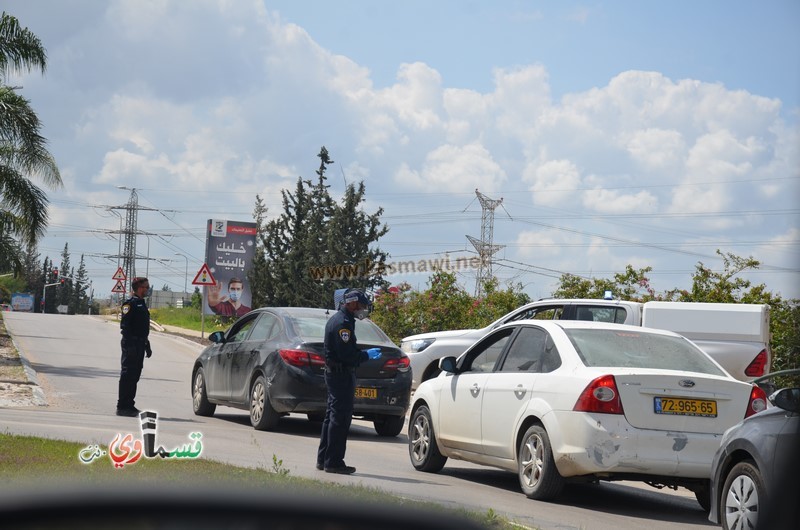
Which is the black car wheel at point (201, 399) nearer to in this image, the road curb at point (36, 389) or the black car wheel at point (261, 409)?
the black car wheel at point (261, 409)

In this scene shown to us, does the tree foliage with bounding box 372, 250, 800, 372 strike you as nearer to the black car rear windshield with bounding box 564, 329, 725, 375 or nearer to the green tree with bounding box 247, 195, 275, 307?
the black car rear windshield with bounding box 564, 329, 725, 375

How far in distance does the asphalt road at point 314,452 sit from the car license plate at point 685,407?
850 mm

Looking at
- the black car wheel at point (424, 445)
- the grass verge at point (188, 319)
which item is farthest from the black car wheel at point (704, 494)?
the grass verge at point (188, 319)

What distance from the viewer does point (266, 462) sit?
10977mm

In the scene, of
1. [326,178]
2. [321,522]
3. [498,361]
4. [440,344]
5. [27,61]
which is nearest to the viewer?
[321,522]

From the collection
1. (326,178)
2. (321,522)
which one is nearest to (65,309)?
(326,178)

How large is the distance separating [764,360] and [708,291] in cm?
633

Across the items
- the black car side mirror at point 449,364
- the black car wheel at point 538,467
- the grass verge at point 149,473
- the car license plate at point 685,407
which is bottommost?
the grass verge at point 149,473

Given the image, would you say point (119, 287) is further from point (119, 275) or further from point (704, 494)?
point (704, 494)

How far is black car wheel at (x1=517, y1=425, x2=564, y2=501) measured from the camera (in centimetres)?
913

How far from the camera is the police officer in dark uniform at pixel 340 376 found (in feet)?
34.4

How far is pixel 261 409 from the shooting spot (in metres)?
14.4

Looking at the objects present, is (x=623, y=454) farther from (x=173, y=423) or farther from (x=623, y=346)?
(x=173, y=423)

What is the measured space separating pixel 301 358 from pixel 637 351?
5516mm
